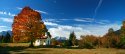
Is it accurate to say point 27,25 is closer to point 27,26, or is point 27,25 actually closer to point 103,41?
point 27,26

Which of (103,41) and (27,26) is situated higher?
(27,26)

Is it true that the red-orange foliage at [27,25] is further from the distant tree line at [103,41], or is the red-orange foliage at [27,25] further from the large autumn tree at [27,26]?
the distant tree line at [103,41]

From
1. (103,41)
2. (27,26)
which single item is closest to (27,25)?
(27,26)

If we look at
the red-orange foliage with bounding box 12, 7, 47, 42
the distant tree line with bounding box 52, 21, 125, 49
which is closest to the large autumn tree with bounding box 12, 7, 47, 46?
the red-orange foliage with bounding box 12, 7, 47, 42

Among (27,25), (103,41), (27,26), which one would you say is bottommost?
(103,41)

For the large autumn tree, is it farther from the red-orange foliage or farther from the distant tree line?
the distant tree line

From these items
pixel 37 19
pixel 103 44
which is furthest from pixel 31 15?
pixel 103 44

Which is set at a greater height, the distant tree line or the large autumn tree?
the large autumn tree

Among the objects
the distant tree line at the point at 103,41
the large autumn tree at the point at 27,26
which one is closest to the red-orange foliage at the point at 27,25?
the large autumn tree at the point at 27,26

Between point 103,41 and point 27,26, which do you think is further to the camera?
point 103,41

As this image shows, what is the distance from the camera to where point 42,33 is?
66562 mm

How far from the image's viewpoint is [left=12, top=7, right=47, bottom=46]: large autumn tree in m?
64.5

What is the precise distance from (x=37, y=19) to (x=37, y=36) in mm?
4120

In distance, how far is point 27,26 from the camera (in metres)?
64.7
